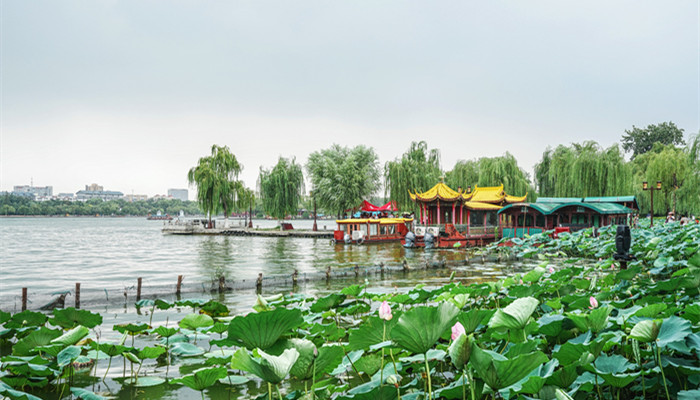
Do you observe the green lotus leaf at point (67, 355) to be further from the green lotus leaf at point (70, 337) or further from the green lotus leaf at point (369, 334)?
the green lotus leaf at point (369, 334)

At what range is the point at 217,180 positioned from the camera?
37.6m

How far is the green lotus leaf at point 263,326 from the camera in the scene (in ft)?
5.30

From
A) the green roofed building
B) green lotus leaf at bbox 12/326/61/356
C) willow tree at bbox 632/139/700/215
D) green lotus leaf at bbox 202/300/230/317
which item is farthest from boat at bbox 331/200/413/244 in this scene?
green lotus leaf at bbox 12/326/61/356

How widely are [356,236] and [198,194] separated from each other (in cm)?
1578

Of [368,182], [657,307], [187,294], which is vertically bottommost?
[187,294]

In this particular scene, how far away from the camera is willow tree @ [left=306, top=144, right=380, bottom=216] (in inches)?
1373

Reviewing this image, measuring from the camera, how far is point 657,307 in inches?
85.0

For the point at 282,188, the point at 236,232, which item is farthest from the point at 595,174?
the point at 236,232

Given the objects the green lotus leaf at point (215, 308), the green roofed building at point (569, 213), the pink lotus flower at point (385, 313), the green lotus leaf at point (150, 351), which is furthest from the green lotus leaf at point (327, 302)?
the green roofed building at point (569, 213)

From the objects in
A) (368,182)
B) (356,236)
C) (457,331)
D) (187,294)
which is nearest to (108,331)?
(187,294)

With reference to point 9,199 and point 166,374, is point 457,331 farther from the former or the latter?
point 9,199

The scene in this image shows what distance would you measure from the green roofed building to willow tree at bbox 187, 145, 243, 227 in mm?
22783

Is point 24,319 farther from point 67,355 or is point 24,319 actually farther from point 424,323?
point 424,323

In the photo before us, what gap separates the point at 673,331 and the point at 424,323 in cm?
115
